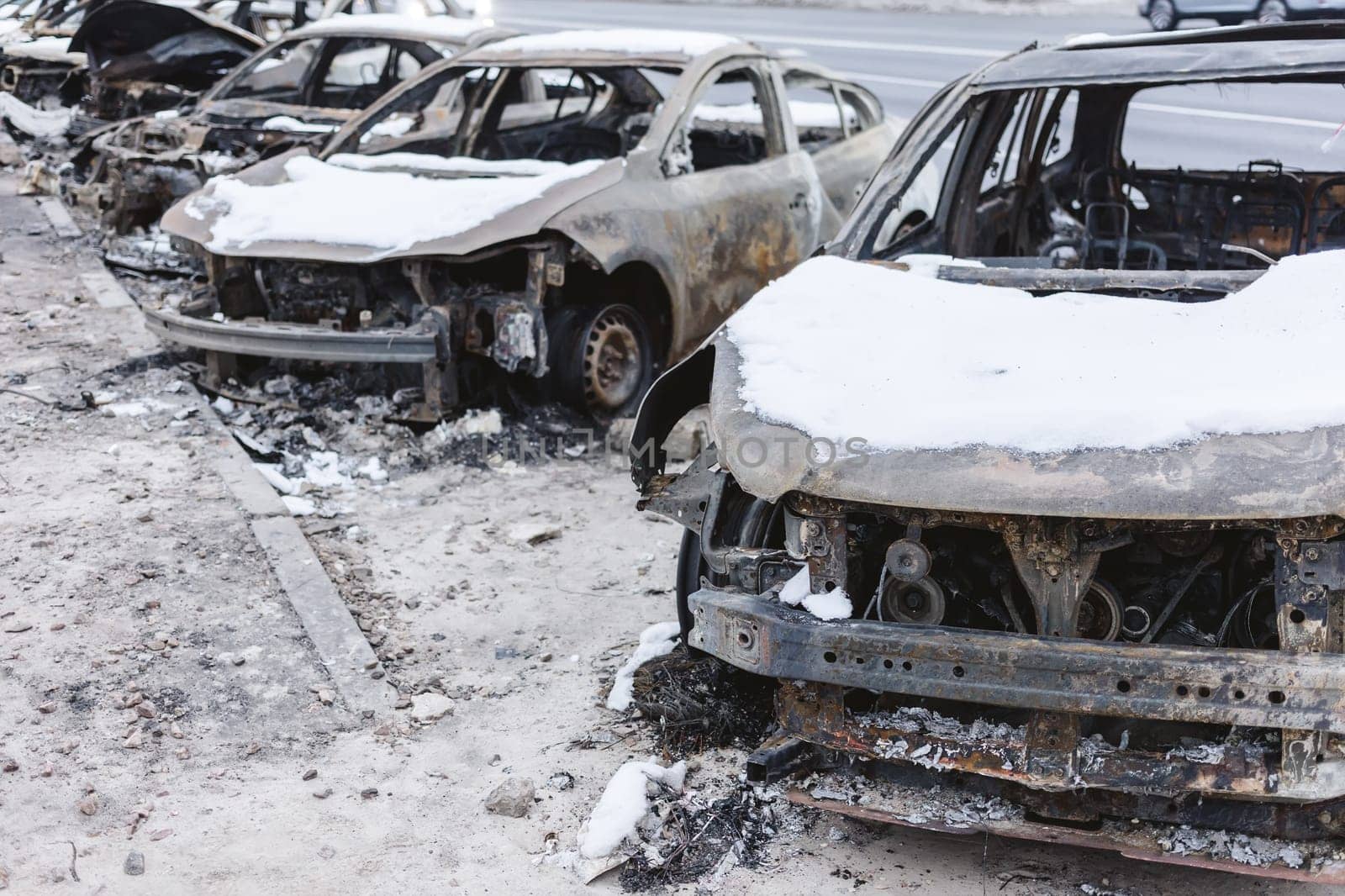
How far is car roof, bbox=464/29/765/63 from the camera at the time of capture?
22.7 ft

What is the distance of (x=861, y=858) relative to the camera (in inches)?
131

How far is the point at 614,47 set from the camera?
6.99 meters

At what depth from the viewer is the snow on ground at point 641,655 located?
4.09 meters

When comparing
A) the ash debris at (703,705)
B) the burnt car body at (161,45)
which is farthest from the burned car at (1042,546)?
the burnt car body at (161,45)

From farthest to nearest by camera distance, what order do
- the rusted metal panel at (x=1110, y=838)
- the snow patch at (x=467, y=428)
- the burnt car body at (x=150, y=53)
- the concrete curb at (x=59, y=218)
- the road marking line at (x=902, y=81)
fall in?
the road marking line at (x=902, y=81)
the burnt car body at (x=150, y=53)
the concrete curb at (x=59, y=218)
the snow patch at (x=467, y=428)
the rusted metal panel at (x=1110, y=838)

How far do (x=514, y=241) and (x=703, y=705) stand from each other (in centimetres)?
279

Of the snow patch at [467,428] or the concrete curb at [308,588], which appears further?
the snow patch at [467,428]

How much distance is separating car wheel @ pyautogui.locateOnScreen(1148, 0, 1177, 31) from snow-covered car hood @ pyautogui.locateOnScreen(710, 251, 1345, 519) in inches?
663

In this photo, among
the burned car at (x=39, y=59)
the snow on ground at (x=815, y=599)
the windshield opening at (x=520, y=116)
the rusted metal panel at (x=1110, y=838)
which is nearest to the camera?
the rusted metal panel at (x=1110, y=838)

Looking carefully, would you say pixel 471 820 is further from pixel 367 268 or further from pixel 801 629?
pixel 367 268

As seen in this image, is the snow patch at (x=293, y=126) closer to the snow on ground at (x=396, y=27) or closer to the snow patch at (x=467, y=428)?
the snow on ground at (x=396, y=27)

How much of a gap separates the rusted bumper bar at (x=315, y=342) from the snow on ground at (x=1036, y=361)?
2450mm

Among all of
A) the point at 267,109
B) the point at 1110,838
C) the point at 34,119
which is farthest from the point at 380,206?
the point at 34,119

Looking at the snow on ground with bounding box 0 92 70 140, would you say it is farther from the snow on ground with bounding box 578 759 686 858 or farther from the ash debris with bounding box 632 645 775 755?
the snow on ground with bounding box 578 759 686 858
